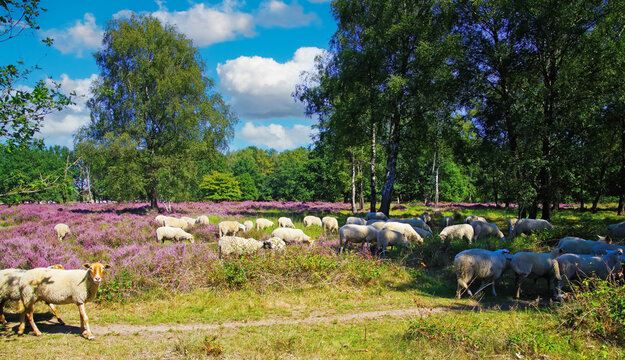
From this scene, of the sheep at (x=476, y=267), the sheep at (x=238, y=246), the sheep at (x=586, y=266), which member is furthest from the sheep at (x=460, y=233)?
the sheep at (x=238, y=246)

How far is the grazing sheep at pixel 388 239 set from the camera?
1491cm

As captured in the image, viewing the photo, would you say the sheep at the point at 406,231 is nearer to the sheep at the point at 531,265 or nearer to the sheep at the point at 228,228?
the sheep at the point at 531,265

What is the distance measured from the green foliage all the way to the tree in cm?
4134

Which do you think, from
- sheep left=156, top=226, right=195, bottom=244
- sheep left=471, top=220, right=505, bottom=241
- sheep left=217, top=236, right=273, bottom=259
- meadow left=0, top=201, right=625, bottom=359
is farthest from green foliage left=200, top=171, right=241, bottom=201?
sheep left=471, top=220, right=505, bottom=241

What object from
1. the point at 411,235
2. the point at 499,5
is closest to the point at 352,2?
the point at 499,5

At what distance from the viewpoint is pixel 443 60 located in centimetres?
2158

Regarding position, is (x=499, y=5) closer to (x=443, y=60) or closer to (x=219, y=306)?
(x=443, y=60)

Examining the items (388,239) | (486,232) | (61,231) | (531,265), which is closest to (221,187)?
(61,231)

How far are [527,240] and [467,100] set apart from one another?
33.8 feet

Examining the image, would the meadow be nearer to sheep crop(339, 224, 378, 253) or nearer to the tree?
sheep crop(339, 224, 378, 253)

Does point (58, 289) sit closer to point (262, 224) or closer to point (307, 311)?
point (307, 311)

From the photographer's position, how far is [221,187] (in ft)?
236

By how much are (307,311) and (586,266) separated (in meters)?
7.97

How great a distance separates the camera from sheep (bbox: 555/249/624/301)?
→ 9609mm
